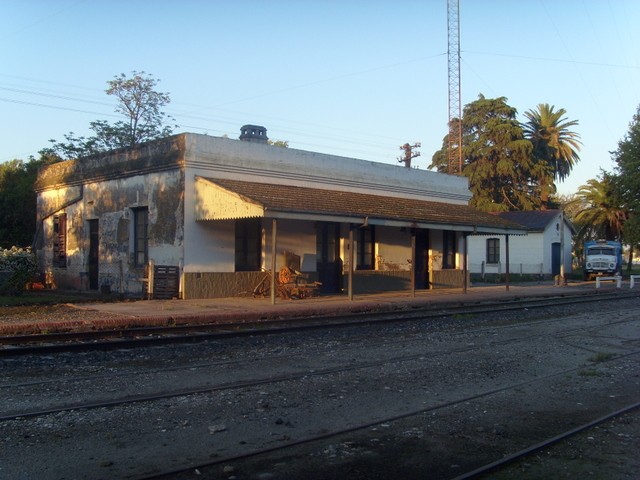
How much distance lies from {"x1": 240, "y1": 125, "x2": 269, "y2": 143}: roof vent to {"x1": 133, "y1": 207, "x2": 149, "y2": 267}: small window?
596 cm

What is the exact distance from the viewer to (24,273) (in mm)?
22734

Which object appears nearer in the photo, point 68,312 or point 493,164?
point 68,312

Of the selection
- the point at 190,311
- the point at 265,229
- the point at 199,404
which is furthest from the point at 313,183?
the point at 199,404

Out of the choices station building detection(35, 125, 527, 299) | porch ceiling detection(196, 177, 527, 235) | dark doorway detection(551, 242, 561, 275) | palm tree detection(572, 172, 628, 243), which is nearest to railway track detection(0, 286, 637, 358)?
A: station building detection(35, 125, 527, 299)

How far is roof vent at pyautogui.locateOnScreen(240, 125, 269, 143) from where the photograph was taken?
26359mm

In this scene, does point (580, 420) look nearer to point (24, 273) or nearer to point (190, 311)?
point (190, 311)

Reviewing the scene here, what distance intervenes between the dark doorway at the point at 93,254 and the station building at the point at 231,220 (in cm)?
4

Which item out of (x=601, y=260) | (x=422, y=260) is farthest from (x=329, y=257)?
(x=601, y=260)

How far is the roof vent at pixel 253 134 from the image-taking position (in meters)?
26.4

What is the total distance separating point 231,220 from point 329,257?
479 cm

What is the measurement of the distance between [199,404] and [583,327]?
11.0 m

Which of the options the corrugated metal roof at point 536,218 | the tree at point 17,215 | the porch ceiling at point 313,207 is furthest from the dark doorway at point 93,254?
the corrugated metal roof at point 536,218

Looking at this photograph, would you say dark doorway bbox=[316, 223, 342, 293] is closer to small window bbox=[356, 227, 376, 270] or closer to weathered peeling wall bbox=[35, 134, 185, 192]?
small window bbox=[356, 227, 376, 270]

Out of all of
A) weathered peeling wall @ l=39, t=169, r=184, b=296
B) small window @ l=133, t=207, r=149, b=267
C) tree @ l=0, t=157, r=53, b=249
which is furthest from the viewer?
tree @ l=0, t=157, r=53, b=249
